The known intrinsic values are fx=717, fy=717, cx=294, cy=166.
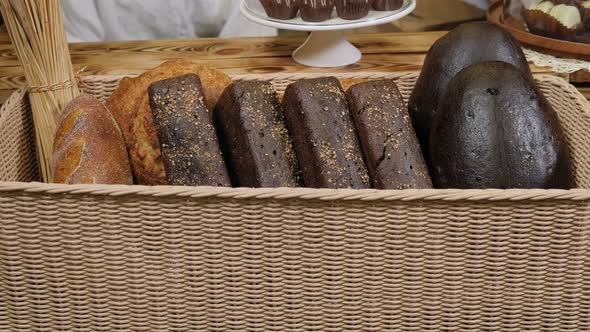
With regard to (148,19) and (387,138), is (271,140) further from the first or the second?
(148,19)

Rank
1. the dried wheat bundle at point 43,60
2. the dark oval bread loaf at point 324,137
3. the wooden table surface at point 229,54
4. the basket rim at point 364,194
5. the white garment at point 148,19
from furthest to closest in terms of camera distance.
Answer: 1. the white garment at point 148,19
2. the wooden table surface at point 229,54
3. the dried wheat bundle at point 43,60
4. the dark oval bread loaf at point 324,137
5. the basket rim at point 364,194

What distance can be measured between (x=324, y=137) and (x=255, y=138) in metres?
0.11

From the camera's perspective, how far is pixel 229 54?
1.83 meters

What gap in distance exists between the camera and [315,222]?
0.98 m

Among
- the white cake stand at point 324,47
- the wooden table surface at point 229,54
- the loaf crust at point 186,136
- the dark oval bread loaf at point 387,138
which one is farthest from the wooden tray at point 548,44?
the loaf crust at point 186,136

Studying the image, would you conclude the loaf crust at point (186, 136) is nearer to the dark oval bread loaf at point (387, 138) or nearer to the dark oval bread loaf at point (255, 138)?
the dark oval bread loaf at point (255, 138)

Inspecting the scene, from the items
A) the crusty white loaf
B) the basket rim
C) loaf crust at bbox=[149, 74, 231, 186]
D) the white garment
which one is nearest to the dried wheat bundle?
the crusty white loaf

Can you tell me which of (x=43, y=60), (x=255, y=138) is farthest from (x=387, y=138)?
(x=43, y=60)

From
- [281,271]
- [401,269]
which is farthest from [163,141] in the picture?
[401,269]

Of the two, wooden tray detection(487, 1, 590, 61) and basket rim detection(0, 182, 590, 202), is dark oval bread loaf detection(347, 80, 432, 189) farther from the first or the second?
wooden tray detection(487, 1, 590, 61)

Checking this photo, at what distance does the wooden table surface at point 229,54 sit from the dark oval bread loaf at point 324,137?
59cm

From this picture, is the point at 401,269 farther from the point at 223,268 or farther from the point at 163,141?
the point at 163,141

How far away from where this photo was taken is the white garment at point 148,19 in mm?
→ 2340

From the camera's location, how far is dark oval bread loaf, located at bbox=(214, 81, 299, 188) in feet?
3.56
